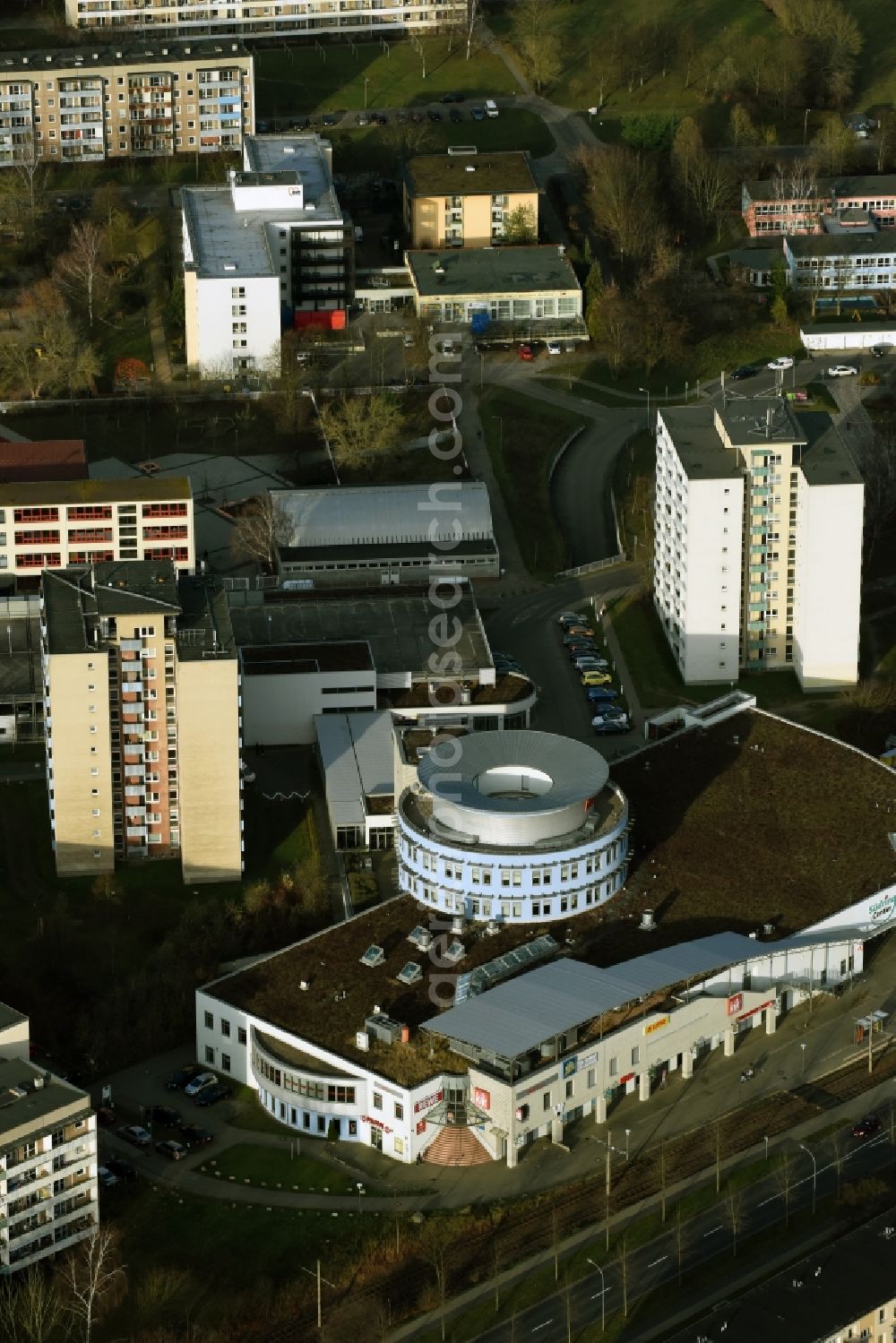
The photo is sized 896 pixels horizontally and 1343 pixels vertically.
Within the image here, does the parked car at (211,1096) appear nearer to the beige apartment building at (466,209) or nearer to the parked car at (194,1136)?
the parked car at (194,1136)

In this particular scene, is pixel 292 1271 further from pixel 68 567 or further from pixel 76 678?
pixel 68 567

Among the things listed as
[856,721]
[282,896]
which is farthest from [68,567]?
[856,721]

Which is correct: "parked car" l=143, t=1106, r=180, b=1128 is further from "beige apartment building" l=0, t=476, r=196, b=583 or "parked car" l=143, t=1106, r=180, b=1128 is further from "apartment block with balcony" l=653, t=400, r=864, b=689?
"apartment block with balcony" l=653, t=400, r=864, b=689

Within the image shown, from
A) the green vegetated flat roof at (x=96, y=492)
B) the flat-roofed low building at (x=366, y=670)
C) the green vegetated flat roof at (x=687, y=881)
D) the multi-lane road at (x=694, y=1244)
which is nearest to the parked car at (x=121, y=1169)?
the green vegetated flat roof at (x=687, y=881)

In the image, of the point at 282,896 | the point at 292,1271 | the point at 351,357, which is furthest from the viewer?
the point at 351,357

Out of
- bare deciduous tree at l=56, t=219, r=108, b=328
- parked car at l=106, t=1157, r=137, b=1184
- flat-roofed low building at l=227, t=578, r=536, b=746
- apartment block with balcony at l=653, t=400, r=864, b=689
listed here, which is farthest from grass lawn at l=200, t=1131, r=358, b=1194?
bare deciduous tree at l=56, t=219, r=108, b=328
